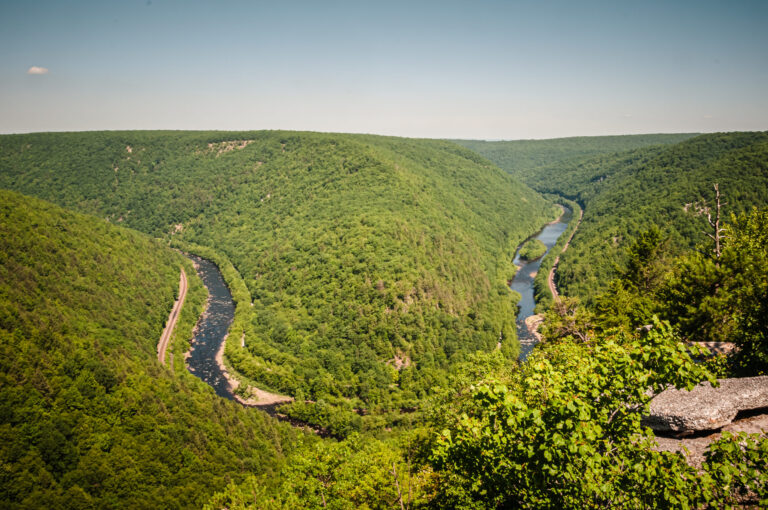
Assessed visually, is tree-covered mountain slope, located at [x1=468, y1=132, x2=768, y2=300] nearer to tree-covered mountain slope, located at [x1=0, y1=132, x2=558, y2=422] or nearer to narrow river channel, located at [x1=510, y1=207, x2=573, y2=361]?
narrow river channel, located at [x1=510, y1=207, x2=573, y2=361]

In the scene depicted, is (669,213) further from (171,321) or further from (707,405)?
(171,321)

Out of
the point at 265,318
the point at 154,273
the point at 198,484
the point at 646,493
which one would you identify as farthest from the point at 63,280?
the point at 646,493

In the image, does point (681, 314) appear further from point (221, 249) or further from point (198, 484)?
point (221, 249)

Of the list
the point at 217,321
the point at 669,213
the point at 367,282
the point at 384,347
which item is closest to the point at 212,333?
the point at 217,321

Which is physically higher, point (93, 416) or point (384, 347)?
point (93, 416)

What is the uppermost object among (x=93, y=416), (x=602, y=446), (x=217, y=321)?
(x=602, y=446)

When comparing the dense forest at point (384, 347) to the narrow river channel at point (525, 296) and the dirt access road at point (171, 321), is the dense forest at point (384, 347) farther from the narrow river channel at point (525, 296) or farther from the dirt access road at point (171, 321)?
the narrow river channel at point (525, 296)

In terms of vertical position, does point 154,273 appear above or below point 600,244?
below
